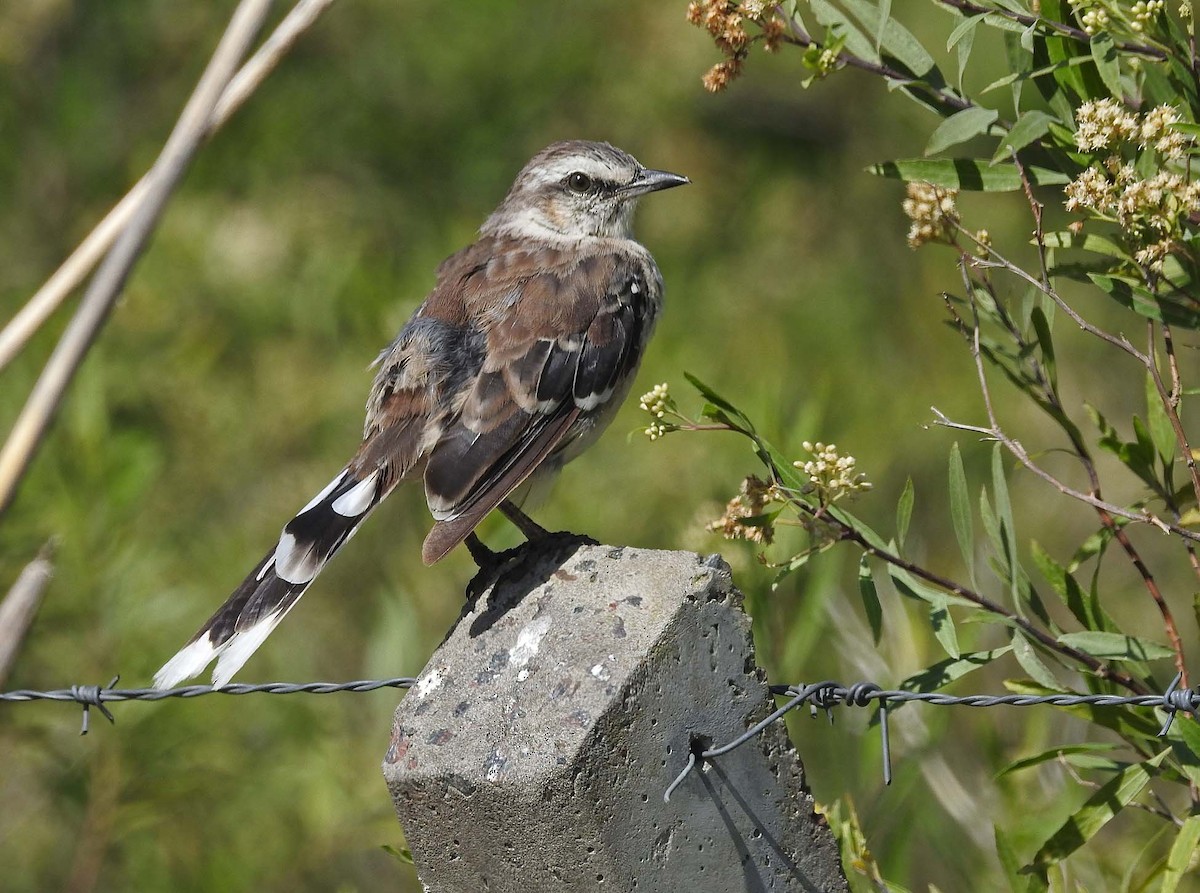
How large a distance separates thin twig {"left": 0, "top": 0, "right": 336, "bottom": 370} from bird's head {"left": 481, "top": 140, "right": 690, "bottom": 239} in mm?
3568

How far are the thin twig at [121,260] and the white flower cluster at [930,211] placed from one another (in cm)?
177

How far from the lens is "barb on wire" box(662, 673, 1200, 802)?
2.59 metres

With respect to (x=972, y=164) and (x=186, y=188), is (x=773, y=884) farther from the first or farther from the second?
(x=186, y=188)

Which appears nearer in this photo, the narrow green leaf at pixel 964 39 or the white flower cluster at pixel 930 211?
the narrow green leaf at pixel 964 39

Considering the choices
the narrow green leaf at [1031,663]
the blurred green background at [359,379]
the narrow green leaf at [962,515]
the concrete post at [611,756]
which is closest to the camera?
the concrete post at [611,756]

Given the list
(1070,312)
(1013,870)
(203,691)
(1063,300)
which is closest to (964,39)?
(1063,300)

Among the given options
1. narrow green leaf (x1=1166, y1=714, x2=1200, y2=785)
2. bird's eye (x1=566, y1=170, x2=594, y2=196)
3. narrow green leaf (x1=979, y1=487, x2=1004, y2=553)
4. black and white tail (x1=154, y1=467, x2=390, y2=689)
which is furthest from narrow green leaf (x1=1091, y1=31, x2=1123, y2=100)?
bird's eye (x1=566, y1=170, x2=594, y2=196)

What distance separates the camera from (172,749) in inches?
233

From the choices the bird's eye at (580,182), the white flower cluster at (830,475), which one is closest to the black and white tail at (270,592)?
the white flower cluster at (830,475)

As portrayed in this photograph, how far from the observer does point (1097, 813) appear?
3.18 metres

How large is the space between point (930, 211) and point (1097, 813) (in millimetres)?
1335

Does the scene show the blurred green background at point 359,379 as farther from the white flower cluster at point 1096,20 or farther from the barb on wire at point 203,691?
the white flower cluster at point 1096,20

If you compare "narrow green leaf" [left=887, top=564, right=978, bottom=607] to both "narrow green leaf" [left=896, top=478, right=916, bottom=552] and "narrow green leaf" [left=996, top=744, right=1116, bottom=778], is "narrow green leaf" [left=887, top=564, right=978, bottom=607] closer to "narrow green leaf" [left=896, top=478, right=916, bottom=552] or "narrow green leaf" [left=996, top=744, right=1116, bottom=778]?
"narrow green leaf" [left=896, top=478, right=916, bottom=552]

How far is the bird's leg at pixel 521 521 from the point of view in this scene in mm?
4488
